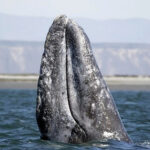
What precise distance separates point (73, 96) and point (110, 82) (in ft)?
178

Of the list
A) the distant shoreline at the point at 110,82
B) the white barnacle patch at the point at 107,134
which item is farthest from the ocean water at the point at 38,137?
the distant shoreline at the point at 110,82

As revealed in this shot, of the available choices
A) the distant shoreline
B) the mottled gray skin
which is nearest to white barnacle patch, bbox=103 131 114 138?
the mottled gray skin

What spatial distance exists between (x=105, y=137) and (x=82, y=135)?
339 mm

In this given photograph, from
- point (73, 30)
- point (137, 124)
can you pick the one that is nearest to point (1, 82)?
point (137, 124)

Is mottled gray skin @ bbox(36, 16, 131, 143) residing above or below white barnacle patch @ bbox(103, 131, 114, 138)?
above

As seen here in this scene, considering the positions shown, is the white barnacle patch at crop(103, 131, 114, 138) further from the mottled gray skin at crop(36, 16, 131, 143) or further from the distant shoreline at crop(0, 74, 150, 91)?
the distant shoreline at crop(0, 74, 150, 91)

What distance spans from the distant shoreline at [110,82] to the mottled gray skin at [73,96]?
48.1 meters

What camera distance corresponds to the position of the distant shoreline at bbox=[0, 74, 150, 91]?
59775 mm

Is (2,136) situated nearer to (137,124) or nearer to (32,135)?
(32,135)

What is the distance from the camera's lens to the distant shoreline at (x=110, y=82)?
196 ft

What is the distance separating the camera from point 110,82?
211ft

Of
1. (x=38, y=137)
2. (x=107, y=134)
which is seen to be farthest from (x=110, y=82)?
(x=107, y=134)

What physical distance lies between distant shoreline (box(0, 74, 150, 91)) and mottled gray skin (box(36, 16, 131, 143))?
4809cm

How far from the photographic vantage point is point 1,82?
210ft
